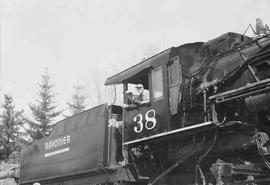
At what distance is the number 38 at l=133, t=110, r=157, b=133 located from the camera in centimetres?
736

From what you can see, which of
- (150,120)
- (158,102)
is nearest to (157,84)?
(158,102)

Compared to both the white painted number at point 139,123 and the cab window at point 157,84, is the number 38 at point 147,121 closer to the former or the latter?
the white painted number at point 139,123

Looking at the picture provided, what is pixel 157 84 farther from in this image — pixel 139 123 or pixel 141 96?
pixel 139 123

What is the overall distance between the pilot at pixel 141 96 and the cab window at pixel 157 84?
0.33 m

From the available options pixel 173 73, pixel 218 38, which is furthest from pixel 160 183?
pixel 218 38

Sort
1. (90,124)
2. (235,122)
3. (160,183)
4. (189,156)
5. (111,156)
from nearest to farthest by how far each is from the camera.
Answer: (235,122) < (189,156) < (160,183) < (111,156) < (90,124)

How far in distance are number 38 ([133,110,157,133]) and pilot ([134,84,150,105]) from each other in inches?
11.1

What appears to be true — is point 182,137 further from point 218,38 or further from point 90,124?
point 90,124

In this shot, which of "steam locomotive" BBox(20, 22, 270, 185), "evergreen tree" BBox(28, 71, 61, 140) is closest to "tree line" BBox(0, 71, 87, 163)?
"evergreen tree" BBox(28, 71, 61, 140)

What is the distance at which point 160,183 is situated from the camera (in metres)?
7.96

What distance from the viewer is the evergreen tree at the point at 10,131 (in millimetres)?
25594

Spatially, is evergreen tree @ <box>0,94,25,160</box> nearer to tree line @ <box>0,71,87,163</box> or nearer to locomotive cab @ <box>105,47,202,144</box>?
tree line @ <box>0,71,87,163</box>

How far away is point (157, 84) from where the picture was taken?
7523mm

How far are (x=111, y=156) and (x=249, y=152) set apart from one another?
3259 mm
